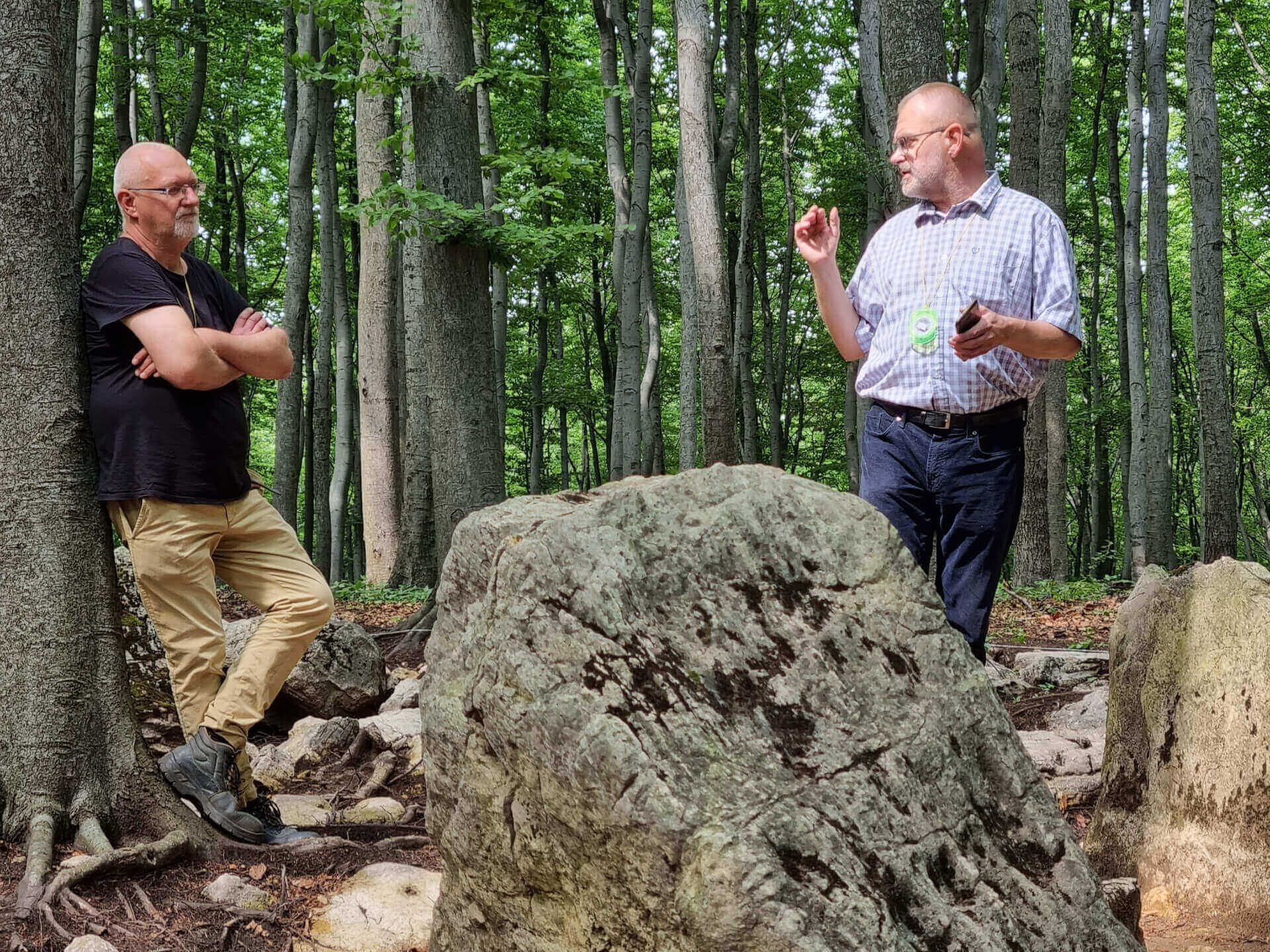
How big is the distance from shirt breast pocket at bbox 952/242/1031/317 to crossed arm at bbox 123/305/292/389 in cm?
237

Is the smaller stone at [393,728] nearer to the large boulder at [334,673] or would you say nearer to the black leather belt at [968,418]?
the large boulder at [334,673]

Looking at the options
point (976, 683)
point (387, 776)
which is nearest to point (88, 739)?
point (387, 776)

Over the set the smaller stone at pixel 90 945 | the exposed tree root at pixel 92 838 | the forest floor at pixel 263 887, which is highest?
the exposed tree root at pixel 92 838

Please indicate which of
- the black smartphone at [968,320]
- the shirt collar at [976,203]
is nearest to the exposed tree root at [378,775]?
the black smartphone at [968,320]

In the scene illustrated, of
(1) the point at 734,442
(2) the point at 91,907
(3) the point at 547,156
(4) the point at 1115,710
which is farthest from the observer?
(1) the point at 734,442

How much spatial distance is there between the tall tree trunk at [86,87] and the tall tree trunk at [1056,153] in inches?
422

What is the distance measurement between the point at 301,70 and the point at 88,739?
7301mm

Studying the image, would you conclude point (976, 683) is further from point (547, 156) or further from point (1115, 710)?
point (547, 156)

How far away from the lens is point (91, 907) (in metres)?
2.97

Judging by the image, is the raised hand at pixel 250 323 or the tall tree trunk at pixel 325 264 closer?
the raised hand at pixel 250 323

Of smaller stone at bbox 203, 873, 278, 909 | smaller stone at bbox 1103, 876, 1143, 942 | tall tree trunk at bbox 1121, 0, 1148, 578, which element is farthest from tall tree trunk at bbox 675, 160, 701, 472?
smaller stone at bbox 1103, 876, 1143, 942

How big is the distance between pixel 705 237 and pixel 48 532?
29.2 ft

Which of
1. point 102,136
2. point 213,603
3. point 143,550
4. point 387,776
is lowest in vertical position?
point 387,776

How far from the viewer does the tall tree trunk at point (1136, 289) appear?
14984 mm
